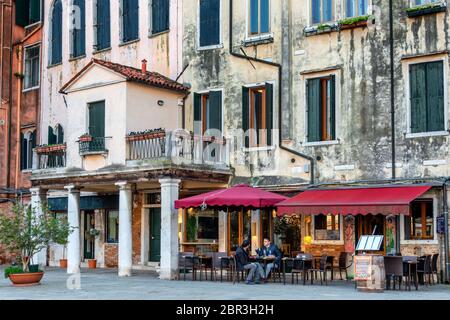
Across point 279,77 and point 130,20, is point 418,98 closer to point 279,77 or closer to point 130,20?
point 279,77

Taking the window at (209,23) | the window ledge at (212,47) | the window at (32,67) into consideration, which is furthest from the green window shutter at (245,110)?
the window at (32,67)

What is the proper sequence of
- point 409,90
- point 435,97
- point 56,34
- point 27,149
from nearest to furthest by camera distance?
point 435,97, point 409,90, point 56,34, point 27,149

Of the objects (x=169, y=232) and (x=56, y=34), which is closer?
(x=169, y=232)

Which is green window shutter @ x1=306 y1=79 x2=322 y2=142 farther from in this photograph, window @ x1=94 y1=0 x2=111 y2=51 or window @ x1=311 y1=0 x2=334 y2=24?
window @ x1=94 y1=0 x2=111 y2=51

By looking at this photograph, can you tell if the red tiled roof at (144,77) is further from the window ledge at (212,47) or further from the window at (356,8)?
the window at (356,8)

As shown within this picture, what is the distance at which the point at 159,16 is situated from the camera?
93.4 feet

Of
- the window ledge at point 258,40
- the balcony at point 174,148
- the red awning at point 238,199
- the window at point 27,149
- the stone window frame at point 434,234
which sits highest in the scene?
the window ledge at point 258,40

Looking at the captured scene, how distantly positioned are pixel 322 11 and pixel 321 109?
2987 mm

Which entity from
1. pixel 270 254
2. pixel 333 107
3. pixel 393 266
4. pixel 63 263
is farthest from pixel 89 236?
pixel 393 266

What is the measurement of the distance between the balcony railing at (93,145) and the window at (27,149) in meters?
8.00

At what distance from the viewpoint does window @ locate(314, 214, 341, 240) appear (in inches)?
925

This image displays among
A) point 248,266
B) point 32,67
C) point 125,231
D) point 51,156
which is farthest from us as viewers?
point 32,67

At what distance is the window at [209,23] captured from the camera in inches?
1049

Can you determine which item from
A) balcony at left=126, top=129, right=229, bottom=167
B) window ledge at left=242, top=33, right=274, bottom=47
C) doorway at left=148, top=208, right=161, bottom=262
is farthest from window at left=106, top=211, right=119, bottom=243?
window ledge at left=242, top=33, right=274, bottom=47
